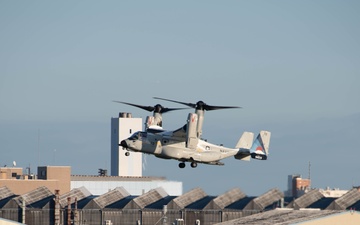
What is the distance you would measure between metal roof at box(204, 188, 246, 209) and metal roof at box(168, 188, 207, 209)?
4056 mm

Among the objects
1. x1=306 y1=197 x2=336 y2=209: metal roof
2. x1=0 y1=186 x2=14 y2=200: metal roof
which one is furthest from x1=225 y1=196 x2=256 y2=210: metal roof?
x1=0 y1=186 x2=14 y2=200: metal roof

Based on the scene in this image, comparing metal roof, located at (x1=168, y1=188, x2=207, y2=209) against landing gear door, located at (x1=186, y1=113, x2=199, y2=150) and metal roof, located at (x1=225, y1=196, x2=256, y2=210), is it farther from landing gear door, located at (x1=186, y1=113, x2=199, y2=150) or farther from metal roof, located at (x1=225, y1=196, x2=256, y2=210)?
landing gear door, located at (x1=186, y1=113, x2=199, y2=150)

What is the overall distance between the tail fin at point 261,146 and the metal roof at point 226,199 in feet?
85.1

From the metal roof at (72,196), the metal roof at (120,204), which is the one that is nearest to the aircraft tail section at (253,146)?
the metal roof at (120,204)

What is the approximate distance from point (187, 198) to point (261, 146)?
34409 millimetres

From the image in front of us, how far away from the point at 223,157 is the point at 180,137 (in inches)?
264

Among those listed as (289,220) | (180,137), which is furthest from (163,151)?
(289,220)

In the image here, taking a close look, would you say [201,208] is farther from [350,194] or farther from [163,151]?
[163,151]

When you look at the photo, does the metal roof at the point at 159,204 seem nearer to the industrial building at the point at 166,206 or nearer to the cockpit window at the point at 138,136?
the industrial building at the point at 166,206

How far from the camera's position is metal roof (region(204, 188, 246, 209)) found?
176625mm

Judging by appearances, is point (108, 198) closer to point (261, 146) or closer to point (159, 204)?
point (159, 204)

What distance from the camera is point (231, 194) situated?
181m

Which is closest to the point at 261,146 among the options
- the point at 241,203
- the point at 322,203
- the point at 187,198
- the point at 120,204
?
the point at 241,203

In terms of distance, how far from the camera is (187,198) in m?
182
